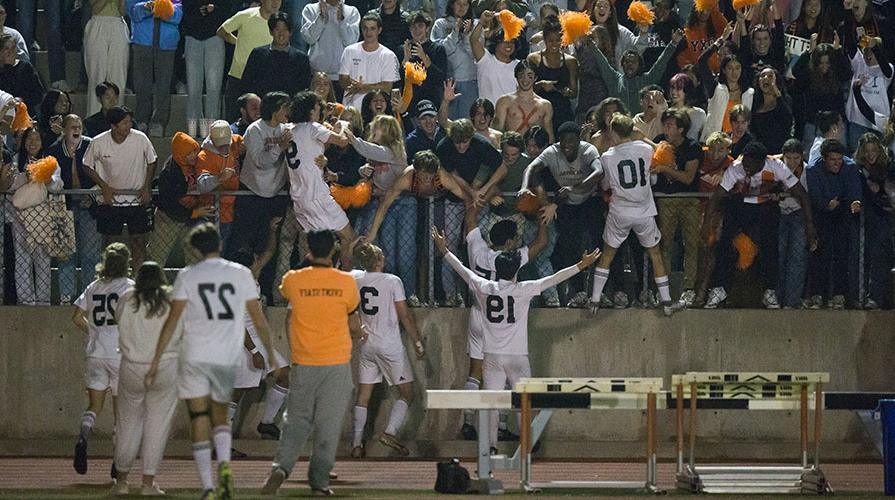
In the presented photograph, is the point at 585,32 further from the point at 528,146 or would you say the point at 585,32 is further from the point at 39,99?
the point at 39,99

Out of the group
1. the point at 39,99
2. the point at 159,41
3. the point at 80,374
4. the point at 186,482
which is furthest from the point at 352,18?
the point at 186,482

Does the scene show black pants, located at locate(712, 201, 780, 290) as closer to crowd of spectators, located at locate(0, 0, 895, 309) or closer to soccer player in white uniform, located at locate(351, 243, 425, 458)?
crowd of spectators, located at locate(0, 0, 895, 309)

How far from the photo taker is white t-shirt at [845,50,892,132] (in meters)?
19.9

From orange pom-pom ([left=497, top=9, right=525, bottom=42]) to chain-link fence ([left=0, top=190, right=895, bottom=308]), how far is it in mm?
2803

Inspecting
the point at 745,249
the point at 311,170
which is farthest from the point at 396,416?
the point at 745,249

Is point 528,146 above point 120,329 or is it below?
above

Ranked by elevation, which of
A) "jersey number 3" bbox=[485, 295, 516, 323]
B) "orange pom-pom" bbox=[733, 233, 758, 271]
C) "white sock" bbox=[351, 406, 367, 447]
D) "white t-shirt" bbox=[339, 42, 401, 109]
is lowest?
"white sock" bbox=[351, 406, 367, 447]

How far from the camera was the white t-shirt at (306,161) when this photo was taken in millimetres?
17500

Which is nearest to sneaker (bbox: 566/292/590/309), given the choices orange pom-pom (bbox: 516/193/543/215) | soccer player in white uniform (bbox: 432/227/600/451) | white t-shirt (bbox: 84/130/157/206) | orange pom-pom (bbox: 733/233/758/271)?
orange pom-pom (bbox: 516/193/543/215)

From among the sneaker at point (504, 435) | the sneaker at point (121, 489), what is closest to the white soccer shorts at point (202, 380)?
the sneaker at point (121, 489)

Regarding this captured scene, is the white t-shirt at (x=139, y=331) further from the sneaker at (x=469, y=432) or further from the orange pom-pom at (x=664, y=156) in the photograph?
the orange pom-pom at (x=664, y=156)

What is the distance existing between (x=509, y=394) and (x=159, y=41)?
8327mm

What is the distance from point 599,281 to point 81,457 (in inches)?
224

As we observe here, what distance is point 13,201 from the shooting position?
1806 centimetres
